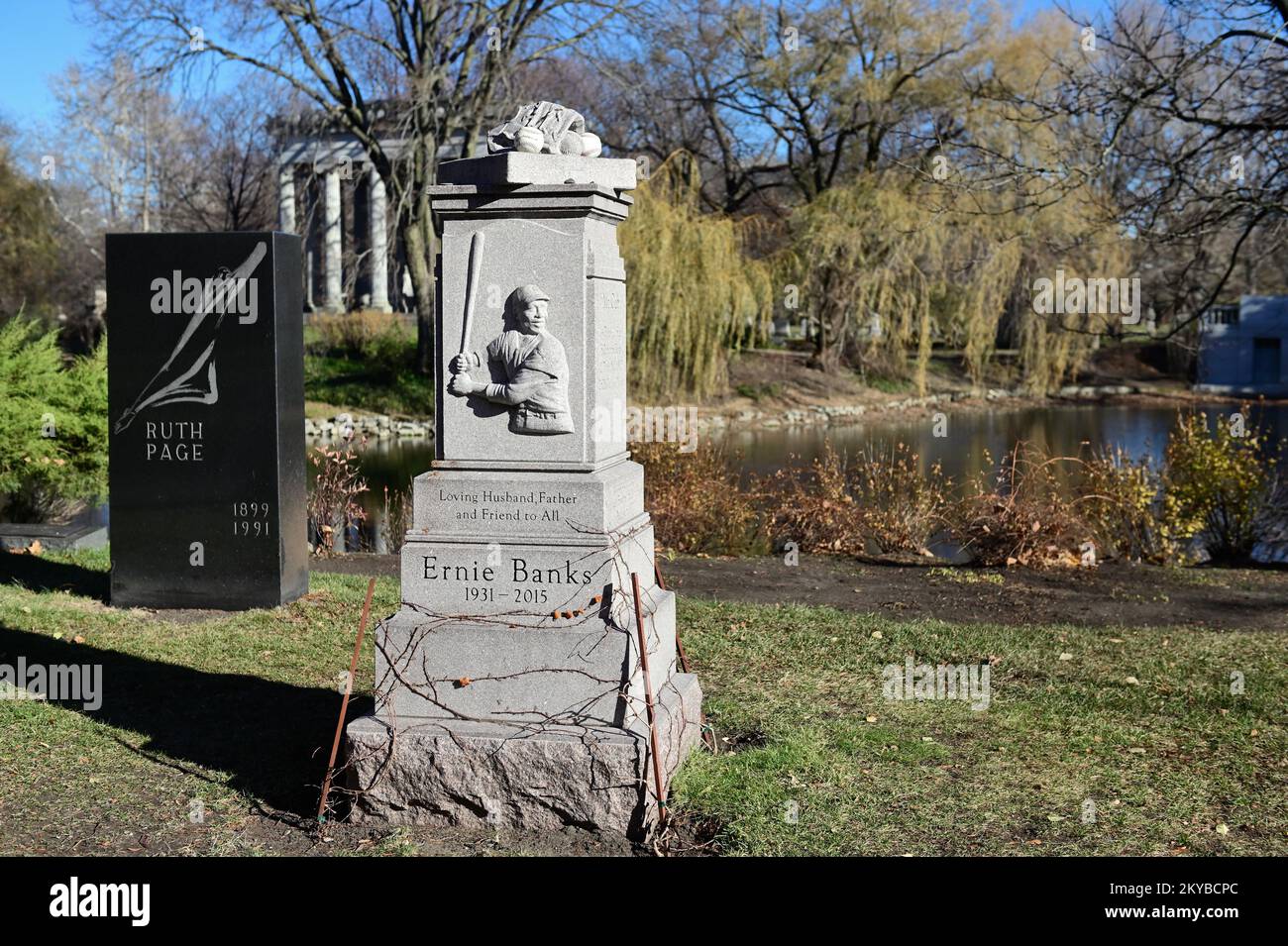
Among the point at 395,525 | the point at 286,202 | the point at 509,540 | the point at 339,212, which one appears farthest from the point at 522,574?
the point at 339,212

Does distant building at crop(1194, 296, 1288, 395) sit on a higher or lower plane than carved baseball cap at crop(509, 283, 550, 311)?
higher

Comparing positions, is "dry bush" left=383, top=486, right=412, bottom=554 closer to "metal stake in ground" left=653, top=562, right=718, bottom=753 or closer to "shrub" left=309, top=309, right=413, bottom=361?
"metal stake in ground" left=653, top=562, right=718, bottom=753

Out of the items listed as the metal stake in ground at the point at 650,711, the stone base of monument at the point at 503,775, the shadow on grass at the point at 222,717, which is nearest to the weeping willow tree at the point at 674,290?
the shadow on grass at the point at 222,717

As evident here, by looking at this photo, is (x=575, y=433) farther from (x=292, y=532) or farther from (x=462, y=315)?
(x=292, y=532)

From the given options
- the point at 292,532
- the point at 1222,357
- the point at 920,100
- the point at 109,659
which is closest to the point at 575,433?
the point at 109,659

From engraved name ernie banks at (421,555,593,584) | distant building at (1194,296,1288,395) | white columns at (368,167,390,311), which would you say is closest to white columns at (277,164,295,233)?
white columns at (368,167,390,311)

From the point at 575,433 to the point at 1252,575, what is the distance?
307 inches

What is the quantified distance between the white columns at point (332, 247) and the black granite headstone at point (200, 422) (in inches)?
1202

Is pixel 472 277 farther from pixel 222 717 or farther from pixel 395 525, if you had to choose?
pixel 395 525

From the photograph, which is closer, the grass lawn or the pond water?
the grass lawn

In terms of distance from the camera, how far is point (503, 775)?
5.29 metres

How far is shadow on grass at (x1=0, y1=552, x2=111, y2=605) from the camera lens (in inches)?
393

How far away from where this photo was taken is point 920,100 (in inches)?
1303

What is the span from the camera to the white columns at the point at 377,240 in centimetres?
3748
